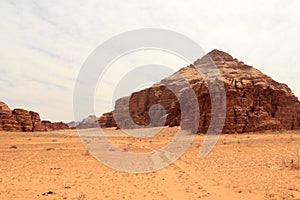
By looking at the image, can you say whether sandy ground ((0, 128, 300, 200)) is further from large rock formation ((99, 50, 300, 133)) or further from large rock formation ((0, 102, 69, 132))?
large rock formation ((0, 102, 69, 132))

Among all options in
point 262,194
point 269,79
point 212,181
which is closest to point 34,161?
point 212,181

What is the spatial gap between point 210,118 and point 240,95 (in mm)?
6380

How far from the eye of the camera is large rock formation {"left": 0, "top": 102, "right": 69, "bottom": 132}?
60.5m

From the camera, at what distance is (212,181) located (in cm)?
1230

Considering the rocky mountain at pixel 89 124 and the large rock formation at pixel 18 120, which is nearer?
the large rock formation at pixel 18 120

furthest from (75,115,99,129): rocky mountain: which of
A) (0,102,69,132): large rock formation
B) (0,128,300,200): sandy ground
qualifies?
(0,128,300,200): sandy ground

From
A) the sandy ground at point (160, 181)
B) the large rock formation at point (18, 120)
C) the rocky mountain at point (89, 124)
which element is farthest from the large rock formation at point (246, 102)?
the rocky mountain at point (89, 124)

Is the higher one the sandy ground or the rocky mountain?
the rocky mountain

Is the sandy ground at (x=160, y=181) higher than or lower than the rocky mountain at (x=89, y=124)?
lower

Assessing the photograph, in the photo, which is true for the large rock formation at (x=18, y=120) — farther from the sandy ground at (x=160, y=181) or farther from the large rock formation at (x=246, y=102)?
the sandy ground at (x=160, y=181)

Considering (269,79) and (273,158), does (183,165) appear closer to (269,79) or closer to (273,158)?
(273,158)

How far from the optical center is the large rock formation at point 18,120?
198 ft

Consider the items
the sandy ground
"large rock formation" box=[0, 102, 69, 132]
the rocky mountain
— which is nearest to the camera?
the sandy ground

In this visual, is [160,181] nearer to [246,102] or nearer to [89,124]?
[246,102]
